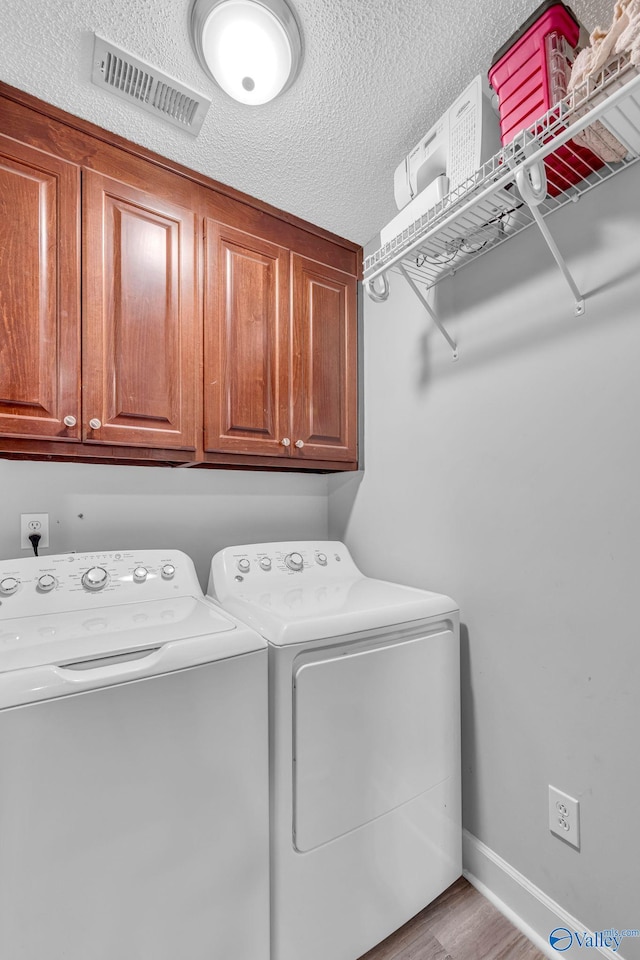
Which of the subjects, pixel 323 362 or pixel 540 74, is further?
pixel 323 362

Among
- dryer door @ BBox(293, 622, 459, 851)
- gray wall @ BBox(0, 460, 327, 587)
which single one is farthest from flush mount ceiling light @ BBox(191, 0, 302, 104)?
dryer door @ BBox(293, 622, 459, 851)

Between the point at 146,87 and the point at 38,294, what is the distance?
2.17 ft

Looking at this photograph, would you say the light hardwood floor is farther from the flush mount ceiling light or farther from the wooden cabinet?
the flush mount ceiling light

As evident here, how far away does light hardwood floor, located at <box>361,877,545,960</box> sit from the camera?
4.18 ft

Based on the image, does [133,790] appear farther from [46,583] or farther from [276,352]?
[276,352]

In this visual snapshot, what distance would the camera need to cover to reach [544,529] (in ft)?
4.38

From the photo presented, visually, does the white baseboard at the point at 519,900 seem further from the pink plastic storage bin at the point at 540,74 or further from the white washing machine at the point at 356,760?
the pink plastic storage bin at the point at 540,74

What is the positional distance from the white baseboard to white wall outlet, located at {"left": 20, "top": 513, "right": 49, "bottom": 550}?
1748 millimetres

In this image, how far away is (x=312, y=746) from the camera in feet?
3.84

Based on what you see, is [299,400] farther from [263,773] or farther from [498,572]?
[263,773]

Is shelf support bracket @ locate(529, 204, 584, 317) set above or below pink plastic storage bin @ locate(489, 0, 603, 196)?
below

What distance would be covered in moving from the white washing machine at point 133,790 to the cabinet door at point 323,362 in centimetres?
94

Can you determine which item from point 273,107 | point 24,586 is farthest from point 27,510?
point 273,107

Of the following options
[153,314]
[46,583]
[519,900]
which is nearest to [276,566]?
[46,583]
